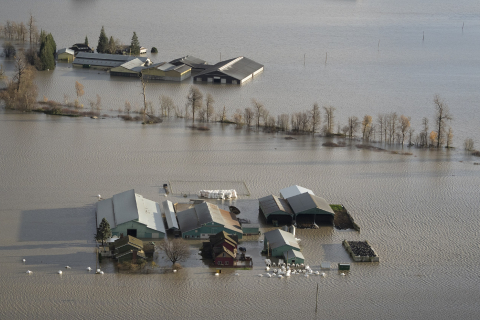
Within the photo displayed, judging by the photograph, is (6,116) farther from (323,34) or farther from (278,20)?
(278,20)

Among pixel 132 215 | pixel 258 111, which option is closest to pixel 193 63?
pixel 258 111

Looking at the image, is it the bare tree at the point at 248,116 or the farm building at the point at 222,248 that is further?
the bare tree at the point at 248,116

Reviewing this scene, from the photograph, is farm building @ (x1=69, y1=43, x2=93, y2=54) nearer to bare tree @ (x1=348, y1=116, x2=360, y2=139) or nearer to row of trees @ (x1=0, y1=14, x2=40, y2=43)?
row of trees @ (x1=0, y1=14, x2=40, y2=43)

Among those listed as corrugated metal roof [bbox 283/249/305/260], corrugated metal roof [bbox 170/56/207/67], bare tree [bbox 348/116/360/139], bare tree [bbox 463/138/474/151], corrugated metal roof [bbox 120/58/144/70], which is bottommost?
corrugated metal roof [bbox 283/249/305/260]

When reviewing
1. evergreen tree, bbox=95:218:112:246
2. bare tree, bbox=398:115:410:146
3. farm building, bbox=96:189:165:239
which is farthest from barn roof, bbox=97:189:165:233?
bare tree, bbox=398:115:410:146

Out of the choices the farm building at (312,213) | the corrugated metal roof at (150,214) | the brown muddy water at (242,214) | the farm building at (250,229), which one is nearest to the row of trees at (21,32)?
the brown muddy water at (242,214)

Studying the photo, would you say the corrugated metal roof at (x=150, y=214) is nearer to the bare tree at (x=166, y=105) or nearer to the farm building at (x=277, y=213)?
the farm building at (x=277, y=213)
